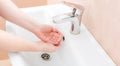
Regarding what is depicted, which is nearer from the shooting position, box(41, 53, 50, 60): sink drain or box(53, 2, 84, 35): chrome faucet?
box(53, 2, 84, 35): chrome faucet

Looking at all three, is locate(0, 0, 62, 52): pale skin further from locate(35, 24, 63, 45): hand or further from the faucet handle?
the faucet handle

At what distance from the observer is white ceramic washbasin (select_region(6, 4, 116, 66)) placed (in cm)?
82

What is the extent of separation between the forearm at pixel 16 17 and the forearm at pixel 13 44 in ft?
0.37

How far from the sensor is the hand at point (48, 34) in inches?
34.7

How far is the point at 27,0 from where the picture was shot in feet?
4.92

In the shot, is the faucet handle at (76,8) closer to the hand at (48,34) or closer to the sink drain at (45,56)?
the hand at (48,34)

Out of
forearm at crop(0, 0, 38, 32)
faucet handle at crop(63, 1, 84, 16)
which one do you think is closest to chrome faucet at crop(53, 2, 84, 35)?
faucet handle at crop(63, 1, 84, 16)

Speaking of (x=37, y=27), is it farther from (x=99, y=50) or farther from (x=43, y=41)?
(x=99, y=50)

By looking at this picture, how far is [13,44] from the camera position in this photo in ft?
2.59

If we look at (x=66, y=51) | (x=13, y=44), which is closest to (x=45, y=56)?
(x=66, y=51)

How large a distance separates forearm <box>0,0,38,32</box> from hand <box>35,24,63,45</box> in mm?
27

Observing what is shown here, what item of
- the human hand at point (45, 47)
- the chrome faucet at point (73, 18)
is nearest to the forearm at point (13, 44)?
→ the human hand at point (45, 47)

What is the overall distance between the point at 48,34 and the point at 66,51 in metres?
0.11

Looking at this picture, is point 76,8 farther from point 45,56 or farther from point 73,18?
point 45,56
